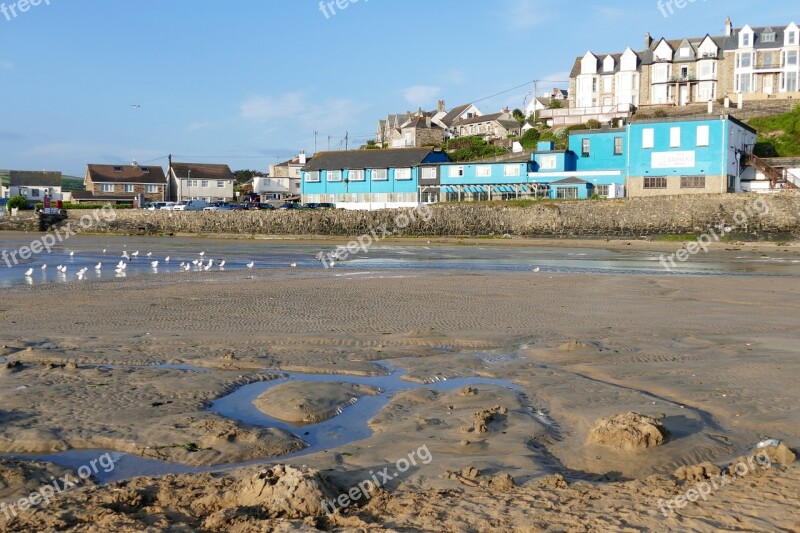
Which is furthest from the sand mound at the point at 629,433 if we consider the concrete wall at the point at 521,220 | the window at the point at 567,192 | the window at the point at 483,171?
the window at the point at 483,171

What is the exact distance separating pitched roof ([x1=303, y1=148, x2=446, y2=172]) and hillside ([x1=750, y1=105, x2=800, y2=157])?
1174 inches

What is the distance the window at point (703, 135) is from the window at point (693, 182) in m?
2.46

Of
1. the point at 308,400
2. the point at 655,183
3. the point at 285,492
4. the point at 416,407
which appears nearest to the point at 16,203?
the point at 655,183

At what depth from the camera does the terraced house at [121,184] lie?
92575mm

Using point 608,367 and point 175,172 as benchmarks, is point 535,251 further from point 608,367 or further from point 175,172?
point 175,172

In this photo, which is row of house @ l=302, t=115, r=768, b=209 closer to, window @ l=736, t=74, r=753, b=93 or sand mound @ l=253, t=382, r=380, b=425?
window @ l=736, t=74, r=753, b=93

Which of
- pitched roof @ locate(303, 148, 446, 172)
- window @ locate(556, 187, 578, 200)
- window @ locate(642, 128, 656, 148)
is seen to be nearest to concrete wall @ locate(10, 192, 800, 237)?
window @ locate(556, 187, 578, 200)

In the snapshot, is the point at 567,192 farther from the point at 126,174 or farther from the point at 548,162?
the point at 126,174

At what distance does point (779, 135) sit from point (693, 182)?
15610mm

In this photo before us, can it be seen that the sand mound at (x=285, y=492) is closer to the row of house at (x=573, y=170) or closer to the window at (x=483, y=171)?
the row of house at (x=573, y=170)

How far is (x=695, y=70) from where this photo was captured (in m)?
76.8

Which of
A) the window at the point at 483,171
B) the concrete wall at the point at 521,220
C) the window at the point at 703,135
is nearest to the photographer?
the concrete wall at the point at 521,220

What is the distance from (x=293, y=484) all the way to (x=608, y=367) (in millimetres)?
6338

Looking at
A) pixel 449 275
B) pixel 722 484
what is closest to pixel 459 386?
pixel 722 484
